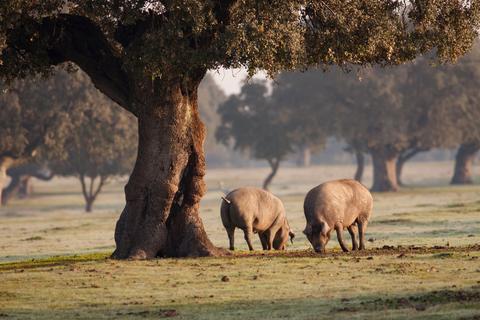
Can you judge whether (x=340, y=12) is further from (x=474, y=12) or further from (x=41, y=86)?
(x=41, y=86)

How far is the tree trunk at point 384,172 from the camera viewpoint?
325 ft

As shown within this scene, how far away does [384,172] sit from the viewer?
3917 inches

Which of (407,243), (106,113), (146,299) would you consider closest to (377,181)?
(106,113)

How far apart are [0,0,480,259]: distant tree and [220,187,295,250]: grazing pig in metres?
3.29

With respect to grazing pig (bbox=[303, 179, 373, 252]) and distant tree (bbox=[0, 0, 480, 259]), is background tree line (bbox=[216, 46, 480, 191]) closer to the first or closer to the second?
grazing pig (bbox=[303, 179, 373, 252])

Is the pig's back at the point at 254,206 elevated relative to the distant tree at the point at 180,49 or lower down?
lower down

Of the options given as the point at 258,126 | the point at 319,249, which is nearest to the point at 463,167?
the point at 258,126

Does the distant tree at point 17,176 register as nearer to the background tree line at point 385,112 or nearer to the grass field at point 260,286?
the background tree line at point 385,112

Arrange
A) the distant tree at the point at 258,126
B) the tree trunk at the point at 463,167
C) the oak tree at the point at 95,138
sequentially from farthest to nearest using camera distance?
1. the tree trunk at the point at 463,167
2. the distant tree at the point at 258,126
3. the oak tree at the point at 95,138

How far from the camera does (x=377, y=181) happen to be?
100000 mm

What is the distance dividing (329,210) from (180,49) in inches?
254

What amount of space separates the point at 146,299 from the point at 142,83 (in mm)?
Answer: 9183

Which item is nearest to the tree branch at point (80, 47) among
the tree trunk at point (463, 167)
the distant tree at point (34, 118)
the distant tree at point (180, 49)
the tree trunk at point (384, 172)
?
the distant tree at point (180, 49)

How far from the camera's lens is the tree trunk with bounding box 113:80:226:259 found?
30.1 metres
